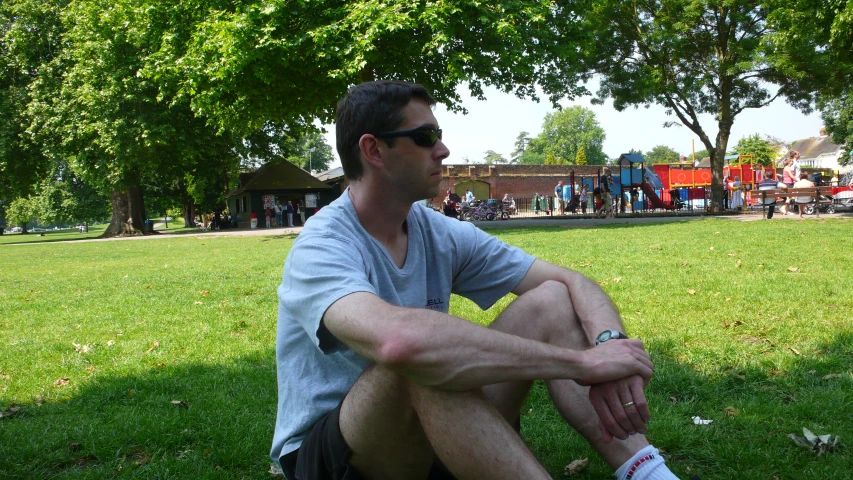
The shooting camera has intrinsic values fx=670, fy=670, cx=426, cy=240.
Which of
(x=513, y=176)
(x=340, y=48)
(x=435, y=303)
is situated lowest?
(x=435, y=303)

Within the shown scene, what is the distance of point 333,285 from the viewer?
6.47ft

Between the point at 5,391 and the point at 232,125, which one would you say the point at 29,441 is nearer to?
the point at 5,391

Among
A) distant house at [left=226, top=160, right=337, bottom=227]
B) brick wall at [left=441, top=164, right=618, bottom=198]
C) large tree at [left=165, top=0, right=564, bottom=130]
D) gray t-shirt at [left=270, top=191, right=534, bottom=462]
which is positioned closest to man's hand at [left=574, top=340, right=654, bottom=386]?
gray t-shirt at [left=270, top=191, right=534, bottom=462]

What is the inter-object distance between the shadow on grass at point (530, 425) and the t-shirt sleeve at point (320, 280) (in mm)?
1260

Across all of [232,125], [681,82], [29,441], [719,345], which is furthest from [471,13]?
[29,441]

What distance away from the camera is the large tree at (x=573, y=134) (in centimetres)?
14562

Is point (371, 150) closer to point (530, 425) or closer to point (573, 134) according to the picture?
point (530, 425)

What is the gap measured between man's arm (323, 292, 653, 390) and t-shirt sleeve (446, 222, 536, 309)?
0.87 meters

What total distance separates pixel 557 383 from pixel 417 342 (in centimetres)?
81

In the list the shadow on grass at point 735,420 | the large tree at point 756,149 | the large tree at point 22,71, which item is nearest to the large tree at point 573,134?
the large tree at point 756,149

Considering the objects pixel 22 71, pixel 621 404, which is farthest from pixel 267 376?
pixel 22 71

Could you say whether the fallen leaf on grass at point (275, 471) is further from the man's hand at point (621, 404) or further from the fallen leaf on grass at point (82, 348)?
the fallen leaf on grass at point (82, 348)

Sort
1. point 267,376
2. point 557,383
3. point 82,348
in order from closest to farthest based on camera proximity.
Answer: point 557,383 → point 267,376 → point 82,348

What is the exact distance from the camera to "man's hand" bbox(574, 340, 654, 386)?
2.02 m
